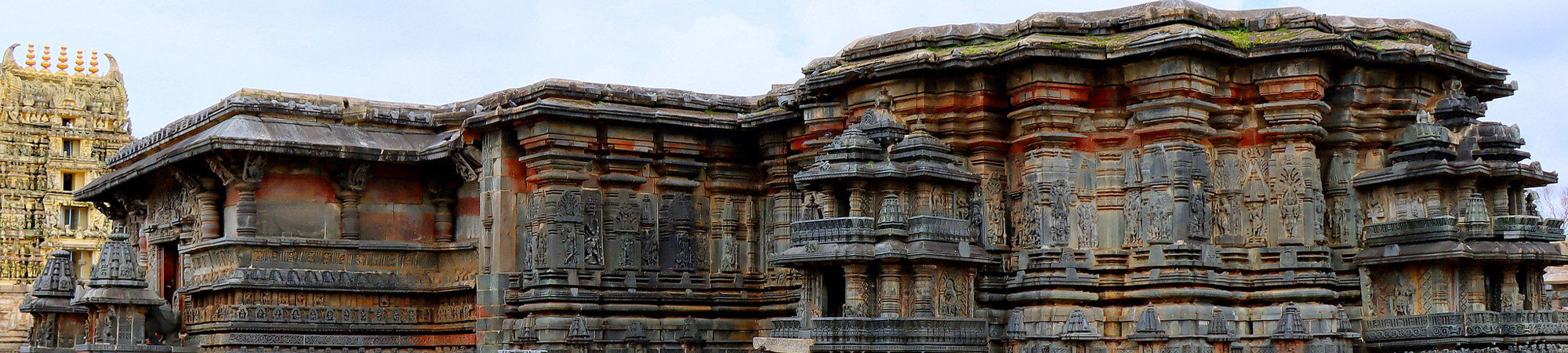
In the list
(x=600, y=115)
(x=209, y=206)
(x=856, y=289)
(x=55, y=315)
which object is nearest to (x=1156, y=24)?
(x=856, y=289)

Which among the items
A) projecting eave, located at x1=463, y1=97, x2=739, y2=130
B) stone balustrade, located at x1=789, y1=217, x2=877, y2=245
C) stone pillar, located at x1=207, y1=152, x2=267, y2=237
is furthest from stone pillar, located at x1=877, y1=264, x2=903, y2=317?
stone pillar, located at x1=207, y1=152, x2=267, y2=237

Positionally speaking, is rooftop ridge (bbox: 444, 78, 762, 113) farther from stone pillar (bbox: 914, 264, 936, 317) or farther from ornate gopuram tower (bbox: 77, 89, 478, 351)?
stone pillar (bbox: 914, 264, 936, 317)

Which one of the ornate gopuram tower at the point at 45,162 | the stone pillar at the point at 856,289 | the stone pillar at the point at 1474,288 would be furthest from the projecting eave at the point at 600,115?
the ornate gopuram tower at the point at 45,162

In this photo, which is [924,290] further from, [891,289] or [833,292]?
[833,292]

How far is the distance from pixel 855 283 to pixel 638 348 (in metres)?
4.43

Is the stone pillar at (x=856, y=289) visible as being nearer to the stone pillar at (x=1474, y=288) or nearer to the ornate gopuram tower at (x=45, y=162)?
the stone pillar at (x=1474, y=288)

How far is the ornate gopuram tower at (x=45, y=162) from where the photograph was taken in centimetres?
4269

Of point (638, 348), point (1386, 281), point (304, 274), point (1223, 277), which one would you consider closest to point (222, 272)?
point (304, 274)

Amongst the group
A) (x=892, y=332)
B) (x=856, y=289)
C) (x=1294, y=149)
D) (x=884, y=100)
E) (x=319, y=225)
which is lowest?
(x=892, y=332)

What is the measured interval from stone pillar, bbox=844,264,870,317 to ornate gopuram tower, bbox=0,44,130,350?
32.0 metres

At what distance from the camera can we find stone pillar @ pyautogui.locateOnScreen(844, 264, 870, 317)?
640 inches

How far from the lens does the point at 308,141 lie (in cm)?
2103

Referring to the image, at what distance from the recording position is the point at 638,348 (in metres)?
19.9

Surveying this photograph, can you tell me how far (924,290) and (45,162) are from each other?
33.6 metres
